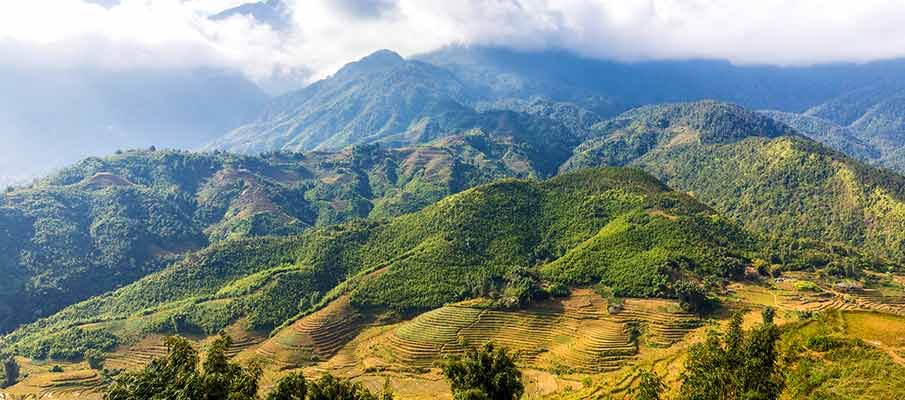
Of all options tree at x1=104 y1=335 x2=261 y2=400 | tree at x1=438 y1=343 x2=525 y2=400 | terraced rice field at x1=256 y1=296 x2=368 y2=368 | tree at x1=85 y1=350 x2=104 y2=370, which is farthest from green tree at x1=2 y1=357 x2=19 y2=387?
tree at x1=438 y1=343 x2=525 y2=400

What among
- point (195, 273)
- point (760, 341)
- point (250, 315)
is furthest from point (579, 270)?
point (195, 273)

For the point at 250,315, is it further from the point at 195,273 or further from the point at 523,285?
the point at 523,285

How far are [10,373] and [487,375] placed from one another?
9321 cm

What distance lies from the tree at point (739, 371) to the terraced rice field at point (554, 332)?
30.0 metres

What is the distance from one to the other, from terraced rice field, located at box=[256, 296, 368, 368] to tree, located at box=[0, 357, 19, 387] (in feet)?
140

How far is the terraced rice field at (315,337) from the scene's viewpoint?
3212 inches

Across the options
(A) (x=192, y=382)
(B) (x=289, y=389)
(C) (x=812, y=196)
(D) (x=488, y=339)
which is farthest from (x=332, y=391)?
(C) (x=812, y=196)

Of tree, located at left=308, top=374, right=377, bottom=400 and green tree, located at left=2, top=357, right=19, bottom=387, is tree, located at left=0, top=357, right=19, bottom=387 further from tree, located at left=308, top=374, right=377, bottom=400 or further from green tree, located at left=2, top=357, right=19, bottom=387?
tree, located at left=308, top=374, right=377, bottom=400

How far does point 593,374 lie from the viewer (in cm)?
6644

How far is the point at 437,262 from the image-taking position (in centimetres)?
10188

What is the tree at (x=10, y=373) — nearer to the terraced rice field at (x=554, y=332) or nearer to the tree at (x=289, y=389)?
the terraced rice field at (x=554, y=332)

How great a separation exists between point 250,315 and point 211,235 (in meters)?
98.8

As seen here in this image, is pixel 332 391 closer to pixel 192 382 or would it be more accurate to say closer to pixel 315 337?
pixel 192 382

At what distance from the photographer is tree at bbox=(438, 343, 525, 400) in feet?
139
